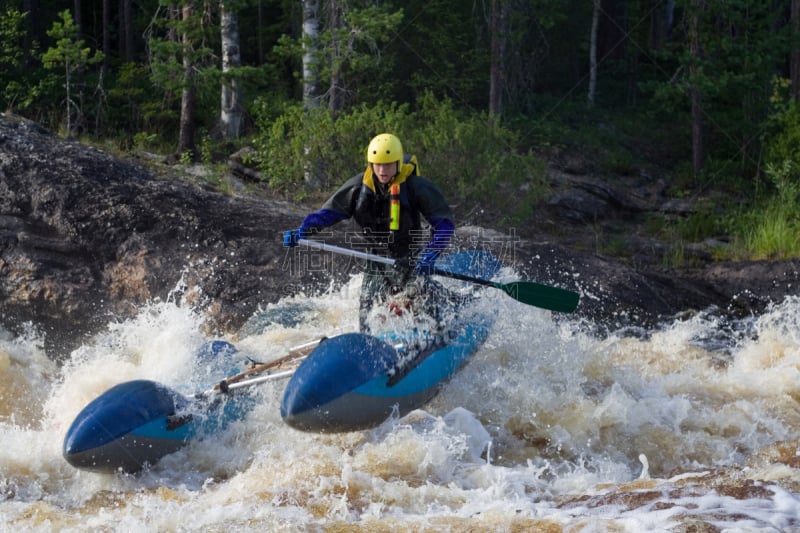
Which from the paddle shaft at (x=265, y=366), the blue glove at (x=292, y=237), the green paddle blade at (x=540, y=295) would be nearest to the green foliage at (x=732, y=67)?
the green paddle blade at (x=540, y=295)

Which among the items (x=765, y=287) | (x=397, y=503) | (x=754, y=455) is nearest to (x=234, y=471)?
(x=397, y=503)

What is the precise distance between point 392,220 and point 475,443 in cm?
161

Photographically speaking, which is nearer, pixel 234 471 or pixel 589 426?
pixel 234 471

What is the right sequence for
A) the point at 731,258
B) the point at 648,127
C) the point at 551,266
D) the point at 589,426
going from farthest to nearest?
the point at 648,127 < the point at 731,258 < the point at 551,266 < the point at 589,426

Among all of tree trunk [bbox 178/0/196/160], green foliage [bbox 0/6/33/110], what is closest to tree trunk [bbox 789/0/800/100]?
tree trunk [bbox 178/0/196/160]

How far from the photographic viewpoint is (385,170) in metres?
6.41

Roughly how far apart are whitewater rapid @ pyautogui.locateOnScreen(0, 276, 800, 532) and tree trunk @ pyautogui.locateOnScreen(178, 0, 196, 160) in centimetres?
508

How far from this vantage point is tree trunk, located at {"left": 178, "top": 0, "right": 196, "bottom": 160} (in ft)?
40.3

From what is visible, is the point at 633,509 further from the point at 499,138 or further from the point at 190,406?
the point at 499,138

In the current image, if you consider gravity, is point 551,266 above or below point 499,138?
below

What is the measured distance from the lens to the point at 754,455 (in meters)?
5.99

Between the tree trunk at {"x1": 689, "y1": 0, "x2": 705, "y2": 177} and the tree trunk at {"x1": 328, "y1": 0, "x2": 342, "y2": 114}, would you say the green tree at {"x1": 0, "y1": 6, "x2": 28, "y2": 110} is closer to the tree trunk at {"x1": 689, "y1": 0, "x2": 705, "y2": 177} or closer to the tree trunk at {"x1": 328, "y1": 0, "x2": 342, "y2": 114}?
the tree trunk at {"x1": 328, "y1": 0, "x2": 342, "y2": 114}

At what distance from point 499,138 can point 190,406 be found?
231 inches

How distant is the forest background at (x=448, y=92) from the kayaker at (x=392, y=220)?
3.58m
